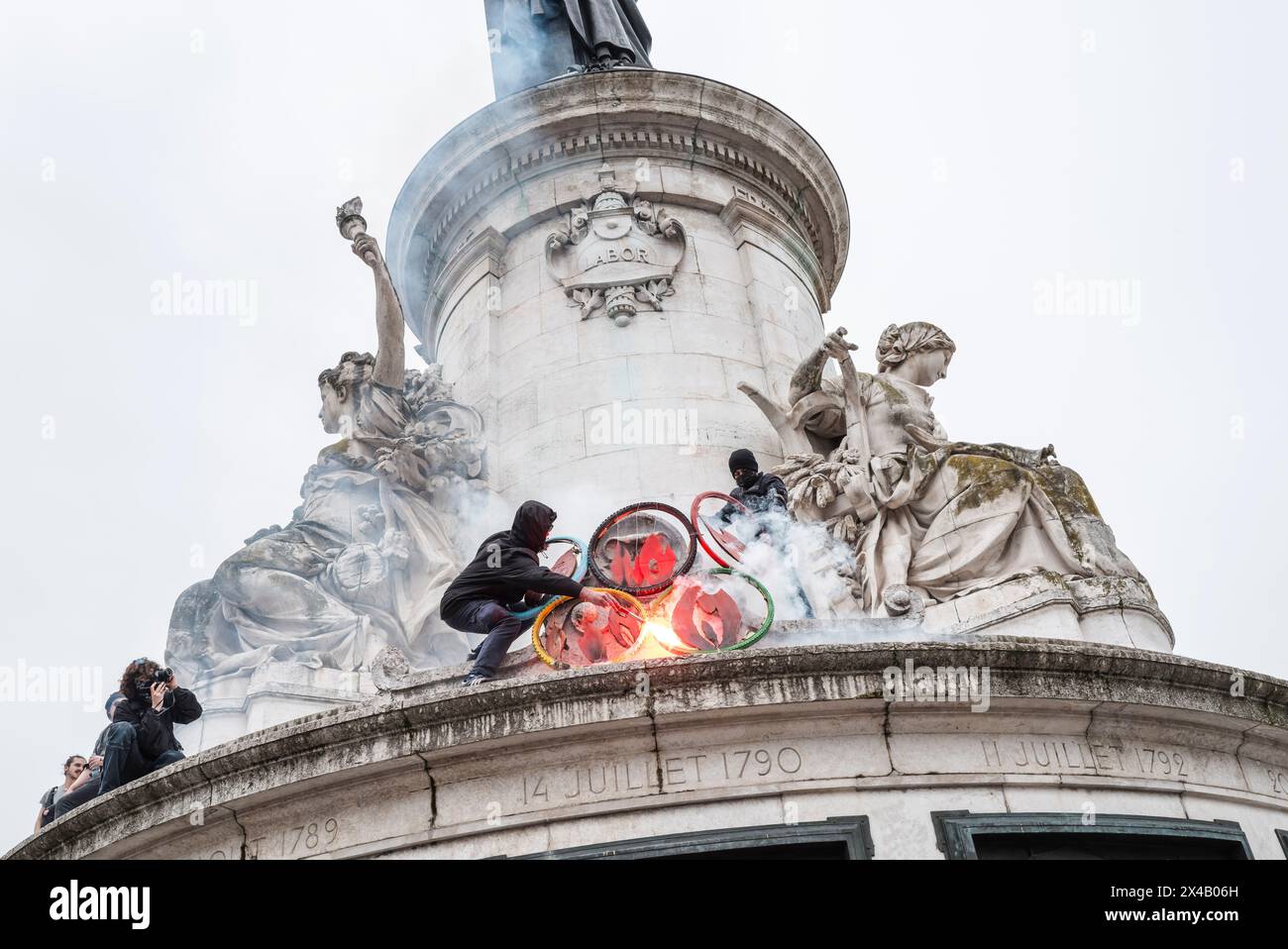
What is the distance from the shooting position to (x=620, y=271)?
607 inches

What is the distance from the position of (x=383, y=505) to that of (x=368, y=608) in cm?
126

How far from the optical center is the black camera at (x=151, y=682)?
10.5 m

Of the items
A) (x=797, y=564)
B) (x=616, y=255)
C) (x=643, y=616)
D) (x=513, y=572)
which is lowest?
(x=643, y=616)

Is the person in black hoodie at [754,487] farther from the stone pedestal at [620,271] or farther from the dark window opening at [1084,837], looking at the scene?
the dark window opening at [1084,837]

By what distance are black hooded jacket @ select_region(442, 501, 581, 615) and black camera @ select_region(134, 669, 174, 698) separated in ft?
7.31

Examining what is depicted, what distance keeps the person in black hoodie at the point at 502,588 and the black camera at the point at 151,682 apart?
2.21 metres

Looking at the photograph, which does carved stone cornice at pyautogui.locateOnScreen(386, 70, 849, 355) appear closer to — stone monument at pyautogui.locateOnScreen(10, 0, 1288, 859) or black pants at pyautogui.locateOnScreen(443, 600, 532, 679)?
stone monument at pyautogui.locateOnScreen(10, 0, 1288, 859)

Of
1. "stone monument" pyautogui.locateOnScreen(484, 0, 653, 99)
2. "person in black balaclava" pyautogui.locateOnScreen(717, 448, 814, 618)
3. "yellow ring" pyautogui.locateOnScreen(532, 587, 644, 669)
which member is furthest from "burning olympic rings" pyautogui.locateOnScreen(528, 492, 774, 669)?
"stone monument" pyautogui.locateOnScreen(484, 0, 653, 99)

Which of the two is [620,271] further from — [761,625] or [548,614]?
[761,625]

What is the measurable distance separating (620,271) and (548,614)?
6321mm

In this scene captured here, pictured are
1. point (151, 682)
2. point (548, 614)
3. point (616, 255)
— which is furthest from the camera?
point (616, 255)

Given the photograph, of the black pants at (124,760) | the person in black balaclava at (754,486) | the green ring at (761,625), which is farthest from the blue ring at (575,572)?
the black pants at (124,760)

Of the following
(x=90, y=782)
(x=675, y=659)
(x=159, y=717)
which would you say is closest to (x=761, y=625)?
(x=675, y=659)
